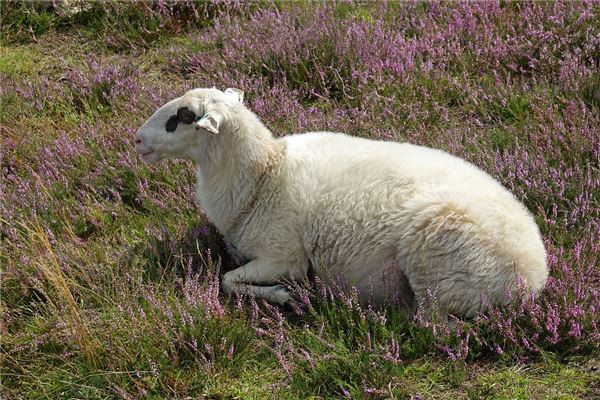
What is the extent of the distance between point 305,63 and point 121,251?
10.1 feet

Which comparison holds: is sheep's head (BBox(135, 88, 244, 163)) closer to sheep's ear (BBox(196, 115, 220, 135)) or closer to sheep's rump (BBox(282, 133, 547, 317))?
sheep's ear (BBox(196, 115, 220, 135))

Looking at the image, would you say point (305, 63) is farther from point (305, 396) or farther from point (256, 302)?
point (305, 396)

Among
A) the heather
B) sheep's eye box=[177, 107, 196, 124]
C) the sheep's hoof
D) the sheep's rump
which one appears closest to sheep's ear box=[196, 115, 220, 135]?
sheep's eye box=[177, 107, 196, 124]

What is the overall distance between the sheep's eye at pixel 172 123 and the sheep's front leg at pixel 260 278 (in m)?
1.11

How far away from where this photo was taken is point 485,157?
243 inches

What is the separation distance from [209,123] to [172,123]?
0.41m

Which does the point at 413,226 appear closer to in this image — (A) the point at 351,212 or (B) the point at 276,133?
(A) the point at 351,212

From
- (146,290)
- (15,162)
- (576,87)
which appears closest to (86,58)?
(15,162)

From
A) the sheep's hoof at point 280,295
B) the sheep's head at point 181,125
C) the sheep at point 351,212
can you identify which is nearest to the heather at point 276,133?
the sheep's hoof at point 280,295

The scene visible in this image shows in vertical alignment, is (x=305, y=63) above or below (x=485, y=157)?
above

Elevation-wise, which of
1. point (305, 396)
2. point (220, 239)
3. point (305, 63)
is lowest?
point (305, 396)

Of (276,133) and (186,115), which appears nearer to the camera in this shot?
(186,115)

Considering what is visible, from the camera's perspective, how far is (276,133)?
22.8ft

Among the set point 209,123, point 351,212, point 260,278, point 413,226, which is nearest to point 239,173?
point 209,123
